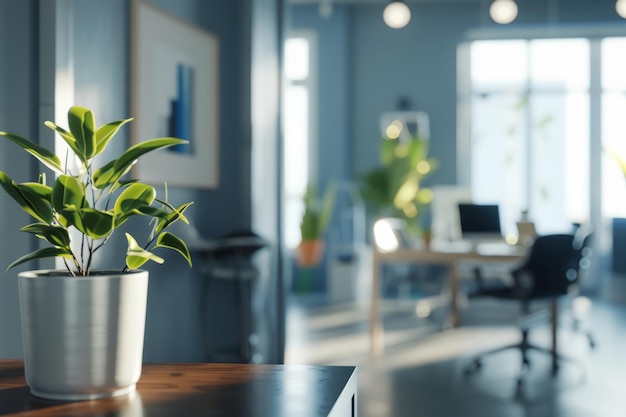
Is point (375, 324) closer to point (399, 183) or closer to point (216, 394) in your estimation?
point (399, 183)

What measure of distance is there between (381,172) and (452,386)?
459cm

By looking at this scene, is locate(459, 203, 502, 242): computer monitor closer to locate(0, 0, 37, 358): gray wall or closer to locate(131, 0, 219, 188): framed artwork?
locate(131, 0, 219, 188): framed artwork

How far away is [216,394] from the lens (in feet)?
4.31

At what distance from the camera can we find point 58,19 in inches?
118

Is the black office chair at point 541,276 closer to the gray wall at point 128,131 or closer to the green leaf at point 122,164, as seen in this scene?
the gray wall at point 128,131

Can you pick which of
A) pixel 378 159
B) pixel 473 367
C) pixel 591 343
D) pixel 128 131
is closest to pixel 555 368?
pixel 473 367

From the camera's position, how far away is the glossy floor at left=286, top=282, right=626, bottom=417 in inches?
168

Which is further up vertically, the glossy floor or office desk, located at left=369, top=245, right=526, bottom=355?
office desk, located at left=369, top=245, right=526, bottom=355

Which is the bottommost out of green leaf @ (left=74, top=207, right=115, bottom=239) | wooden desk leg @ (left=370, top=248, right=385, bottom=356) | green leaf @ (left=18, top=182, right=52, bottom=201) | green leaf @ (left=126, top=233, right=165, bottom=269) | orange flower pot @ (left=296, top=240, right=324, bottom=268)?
wooden desk leg @ (left=370, top=248, right=385, bottom=356)

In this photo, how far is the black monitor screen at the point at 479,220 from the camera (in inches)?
260

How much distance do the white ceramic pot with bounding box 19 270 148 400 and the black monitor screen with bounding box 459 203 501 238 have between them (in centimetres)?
551

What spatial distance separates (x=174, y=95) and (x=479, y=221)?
320 centimetres

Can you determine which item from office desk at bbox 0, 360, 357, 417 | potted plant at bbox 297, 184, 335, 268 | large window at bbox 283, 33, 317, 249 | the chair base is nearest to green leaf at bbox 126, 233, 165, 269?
office desk at bbox 0, 360, 357, 417

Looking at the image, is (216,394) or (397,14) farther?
(397,14)
